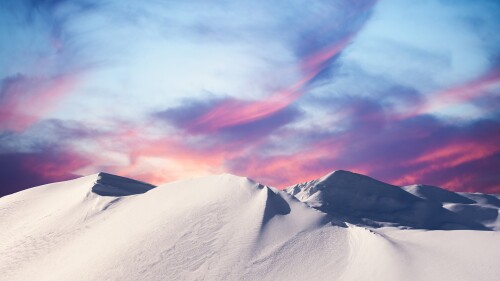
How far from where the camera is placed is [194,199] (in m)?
26.4

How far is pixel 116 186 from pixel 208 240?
1599cm

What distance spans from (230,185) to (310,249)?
9.54 meters

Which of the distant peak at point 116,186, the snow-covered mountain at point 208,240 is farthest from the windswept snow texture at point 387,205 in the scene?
the snow-covered mountain at point 208,240

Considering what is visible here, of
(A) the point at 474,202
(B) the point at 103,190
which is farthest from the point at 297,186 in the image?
(B) the point at 103,190

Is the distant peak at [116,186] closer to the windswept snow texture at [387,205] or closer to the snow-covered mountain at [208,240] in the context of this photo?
the snow-covered mountain at [208,240]

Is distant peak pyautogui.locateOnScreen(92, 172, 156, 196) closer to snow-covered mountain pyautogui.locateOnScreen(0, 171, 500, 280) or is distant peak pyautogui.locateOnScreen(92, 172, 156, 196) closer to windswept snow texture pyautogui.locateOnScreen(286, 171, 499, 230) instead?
snow-covered mountain pyautogui.locateOnScreen(0, 171, 500, 280)

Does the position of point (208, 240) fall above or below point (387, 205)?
below

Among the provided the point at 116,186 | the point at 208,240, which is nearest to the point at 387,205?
the point at 116,186

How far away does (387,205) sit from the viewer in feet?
311

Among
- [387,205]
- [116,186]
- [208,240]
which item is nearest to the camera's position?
[208,240]

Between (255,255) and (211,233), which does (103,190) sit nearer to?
(211,233)

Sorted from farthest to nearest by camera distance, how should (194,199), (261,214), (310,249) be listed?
(194,199) < (261,214) < (310,249)

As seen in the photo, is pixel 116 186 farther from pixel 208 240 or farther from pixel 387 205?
pixel 387 205

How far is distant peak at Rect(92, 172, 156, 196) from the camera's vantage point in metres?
31.5
